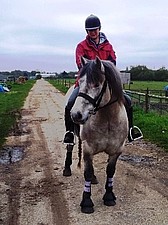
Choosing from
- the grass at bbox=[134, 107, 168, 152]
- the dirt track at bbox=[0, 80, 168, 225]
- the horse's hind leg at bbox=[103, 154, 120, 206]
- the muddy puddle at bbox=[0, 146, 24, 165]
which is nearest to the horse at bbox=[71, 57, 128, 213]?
the horse's hind leg at bbox=[103, 154, 120, 206]

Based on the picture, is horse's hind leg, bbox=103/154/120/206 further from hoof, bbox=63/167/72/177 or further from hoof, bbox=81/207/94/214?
hoof, bbox=63/167/72/177

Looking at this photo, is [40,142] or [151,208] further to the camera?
[40,142]

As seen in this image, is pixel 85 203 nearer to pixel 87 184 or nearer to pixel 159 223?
pixel 87 184

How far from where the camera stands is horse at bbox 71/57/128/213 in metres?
4.18

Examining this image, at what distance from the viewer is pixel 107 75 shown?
14.8ft

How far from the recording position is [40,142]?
958 centimetres

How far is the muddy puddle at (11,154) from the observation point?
7648 millimetres

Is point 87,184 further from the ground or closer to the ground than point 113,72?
closer to the ground

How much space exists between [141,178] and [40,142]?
3.91m

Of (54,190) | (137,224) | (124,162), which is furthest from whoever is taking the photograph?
(124,162)

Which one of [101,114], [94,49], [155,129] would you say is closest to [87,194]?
[101,114]

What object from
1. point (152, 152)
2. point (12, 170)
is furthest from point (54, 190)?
point (152, 152)

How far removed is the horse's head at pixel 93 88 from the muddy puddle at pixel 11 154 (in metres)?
3.66

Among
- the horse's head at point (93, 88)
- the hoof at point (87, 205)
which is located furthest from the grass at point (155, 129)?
the horse's head at point (93, 88)
